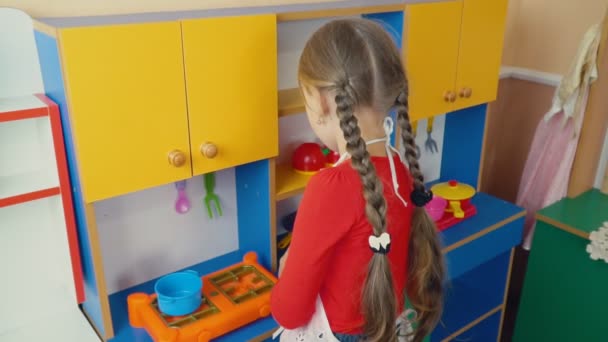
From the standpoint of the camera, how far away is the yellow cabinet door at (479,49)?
1639 millimetres

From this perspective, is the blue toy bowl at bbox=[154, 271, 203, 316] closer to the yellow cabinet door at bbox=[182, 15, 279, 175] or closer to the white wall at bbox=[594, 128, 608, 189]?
the yellow cabinet door at bbox=[182, 15, 279, 175]

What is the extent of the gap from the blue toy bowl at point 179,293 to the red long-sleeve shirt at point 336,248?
0.81 ft

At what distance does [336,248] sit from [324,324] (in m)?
0.19

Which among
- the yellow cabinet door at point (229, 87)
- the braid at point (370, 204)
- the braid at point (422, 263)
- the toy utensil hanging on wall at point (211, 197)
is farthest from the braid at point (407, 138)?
the toy utensil hanging on wall at point (211, 197)

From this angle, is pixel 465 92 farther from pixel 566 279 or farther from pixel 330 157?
pixel 566 279

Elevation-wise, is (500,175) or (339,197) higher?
(339,197)

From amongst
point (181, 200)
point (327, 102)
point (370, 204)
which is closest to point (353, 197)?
point (370, 204)

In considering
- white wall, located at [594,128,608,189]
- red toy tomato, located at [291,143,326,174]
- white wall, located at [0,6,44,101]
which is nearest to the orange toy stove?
red toy tomato, located at [291,143,326,174]

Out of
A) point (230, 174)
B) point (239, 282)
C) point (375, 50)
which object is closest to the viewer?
point (375, 50)

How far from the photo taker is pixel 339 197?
0.97 m

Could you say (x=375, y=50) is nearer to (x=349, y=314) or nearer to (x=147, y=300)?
(x=349, y=314)

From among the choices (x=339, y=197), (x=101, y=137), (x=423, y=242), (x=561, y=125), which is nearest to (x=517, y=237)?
(x=561, y=125)

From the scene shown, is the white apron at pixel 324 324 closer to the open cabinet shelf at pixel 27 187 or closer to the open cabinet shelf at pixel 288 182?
the open cabinet shelf at pixel 288 182

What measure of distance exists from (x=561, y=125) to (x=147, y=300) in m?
1.54
